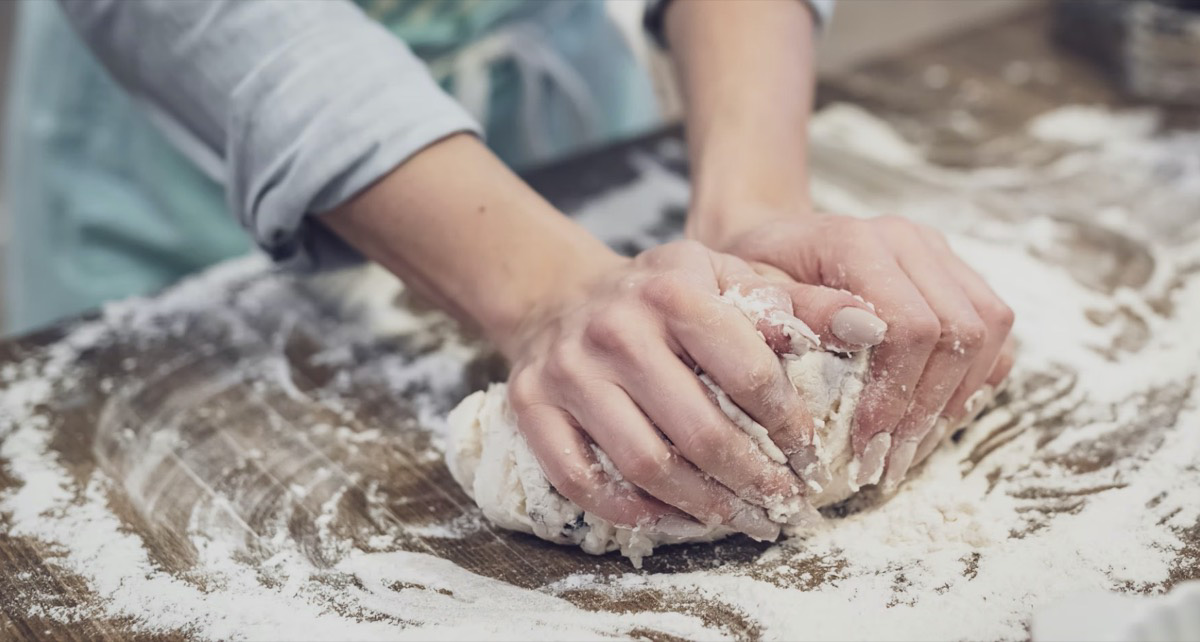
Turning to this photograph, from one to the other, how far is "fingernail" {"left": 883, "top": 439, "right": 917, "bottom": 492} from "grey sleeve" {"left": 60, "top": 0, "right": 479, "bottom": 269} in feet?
1.31

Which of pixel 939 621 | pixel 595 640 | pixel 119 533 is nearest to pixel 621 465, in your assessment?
pixel 595 640

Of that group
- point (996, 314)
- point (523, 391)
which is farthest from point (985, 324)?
point (523, 391)

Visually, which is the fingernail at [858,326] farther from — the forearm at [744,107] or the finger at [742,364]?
the forearm at [744,107]

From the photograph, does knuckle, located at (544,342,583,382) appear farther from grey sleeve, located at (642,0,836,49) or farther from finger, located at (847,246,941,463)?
grey sleeve, located at (642,0,836,49)

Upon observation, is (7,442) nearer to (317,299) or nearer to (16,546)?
(16,546)

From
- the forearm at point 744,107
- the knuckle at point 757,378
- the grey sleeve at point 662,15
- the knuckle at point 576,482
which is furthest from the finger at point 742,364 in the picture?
the grey sleeve at point 662,15

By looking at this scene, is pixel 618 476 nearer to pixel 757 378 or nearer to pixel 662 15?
pixel 757 378

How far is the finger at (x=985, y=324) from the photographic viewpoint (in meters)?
0.70

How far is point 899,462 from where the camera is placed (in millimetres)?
691

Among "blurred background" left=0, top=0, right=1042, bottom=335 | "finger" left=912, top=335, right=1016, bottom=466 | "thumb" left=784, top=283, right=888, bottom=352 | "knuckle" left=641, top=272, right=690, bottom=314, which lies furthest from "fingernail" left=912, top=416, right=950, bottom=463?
"blurred background" left=0, top=0, right=1042, bottom=335

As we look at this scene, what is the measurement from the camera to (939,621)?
23.6 inches

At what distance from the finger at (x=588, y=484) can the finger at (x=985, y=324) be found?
0.22m

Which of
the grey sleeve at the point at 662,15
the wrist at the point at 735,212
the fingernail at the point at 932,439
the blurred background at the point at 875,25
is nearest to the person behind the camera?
the fingernail at the point at 932,439

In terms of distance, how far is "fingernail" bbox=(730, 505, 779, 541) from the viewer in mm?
646
